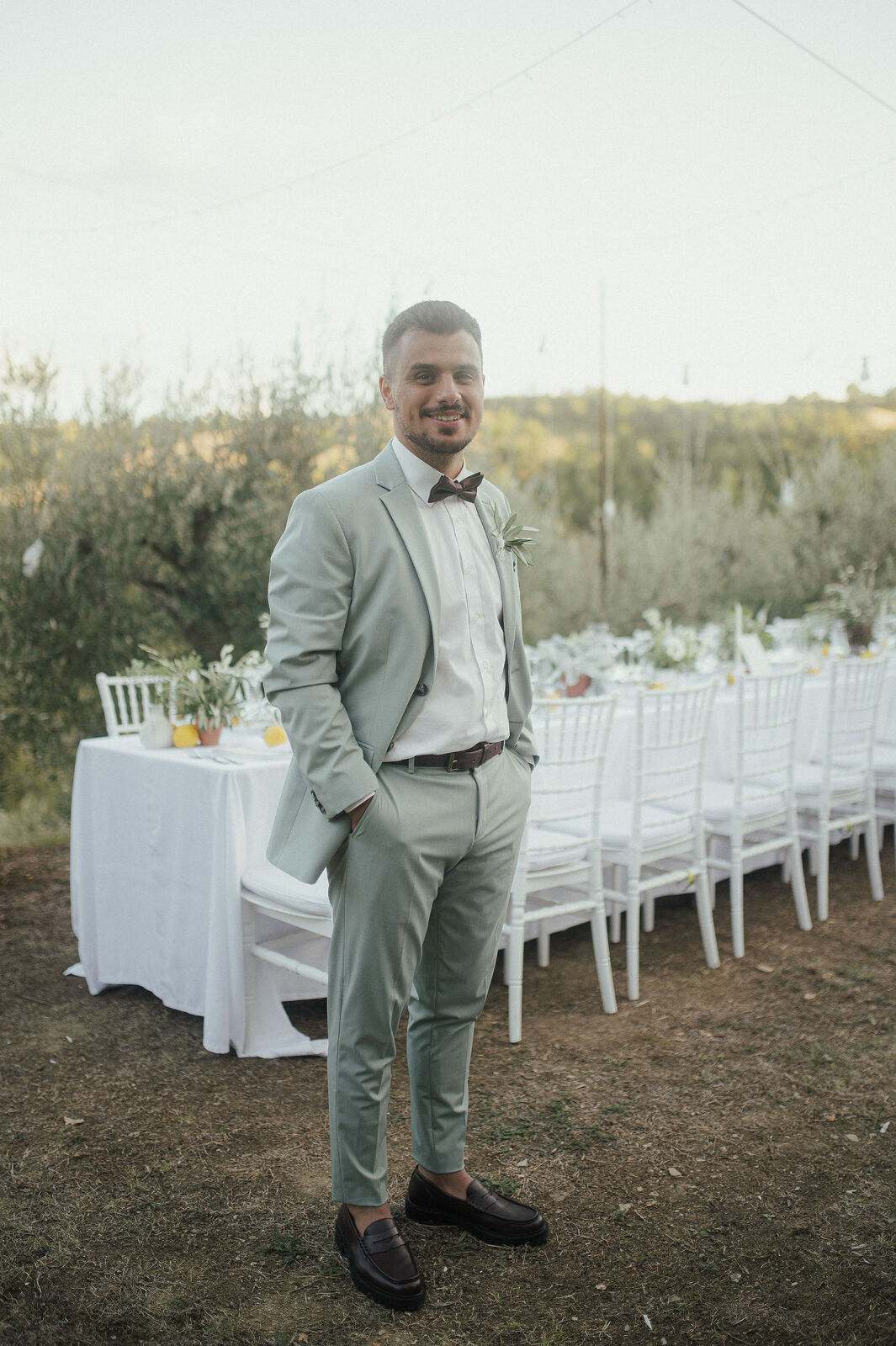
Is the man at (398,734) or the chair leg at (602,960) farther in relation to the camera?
the chair leg at (602,960)

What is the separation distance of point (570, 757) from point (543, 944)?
0.85 meters

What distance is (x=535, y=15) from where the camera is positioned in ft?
16.6

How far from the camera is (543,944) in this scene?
358cm

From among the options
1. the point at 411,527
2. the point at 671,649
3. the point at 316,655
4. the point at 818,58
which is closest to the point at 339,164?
the point at 818,58

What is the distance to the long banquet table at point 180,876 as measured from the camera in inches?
112

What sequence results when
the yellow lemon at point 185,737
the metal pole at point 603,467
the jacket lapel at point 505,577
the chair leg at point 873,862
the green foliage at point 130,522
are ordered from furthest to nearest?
1. the metal pole at point 603,467
2. the green foliage at point 130,522
3. the chair leg at point 873,862
4. the yellow lemon at point 185,737
5. the jacket lapel at point 505,577

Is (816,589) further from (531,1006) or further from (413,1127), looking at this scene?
(413,1127)

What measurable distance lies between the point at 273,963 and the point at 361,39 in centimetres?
503

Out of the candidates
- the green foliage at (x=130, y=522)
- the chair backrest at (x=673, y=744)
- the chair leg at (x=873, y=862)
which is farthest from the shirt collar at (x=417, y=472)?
the green foliage at (x=130, y=522)

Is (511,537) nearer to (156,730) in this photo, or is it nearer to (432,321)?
(432,321)

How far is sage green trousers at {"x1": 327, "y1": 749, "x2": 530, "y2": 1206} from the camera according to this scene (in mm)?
1680

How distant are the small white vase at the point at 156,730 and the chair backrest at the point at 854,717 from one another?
8.17 feet

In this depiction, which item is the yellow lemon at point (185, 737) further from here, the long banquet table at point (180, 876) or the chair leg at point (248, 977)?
the chair leg at point (248, 977)

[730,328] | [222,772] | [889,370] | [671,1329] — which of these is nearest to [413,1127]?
[671,1329]
